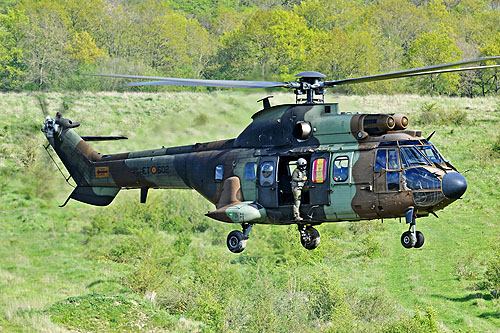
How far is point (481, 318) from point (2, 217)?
2641 centimetres

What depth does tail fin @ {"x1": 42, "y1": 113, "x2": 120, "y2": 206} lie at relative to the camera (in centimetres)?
2327

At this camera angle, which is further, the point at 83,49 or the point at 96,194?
the point at 83,49

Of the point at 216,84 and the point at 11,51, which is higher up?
the point at 11,51

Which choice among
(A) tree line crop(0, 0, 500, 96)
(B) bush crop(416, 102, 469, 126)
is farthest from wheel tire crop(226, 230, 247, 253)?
(B) bush crop(416, 102, 469, 126)

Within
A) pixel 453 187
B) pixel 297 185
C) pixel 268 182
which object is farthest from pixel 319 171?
pixel 453 187

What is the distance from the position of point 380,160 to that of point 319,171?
1.46 meters

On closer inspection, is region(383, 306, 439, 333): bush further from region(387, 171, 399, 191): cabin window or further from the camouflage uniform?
region(387, 171, 399, 191): cabin window

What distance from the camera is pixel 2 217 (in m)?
43.7

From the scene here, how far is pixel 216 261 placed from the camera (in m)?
38.9

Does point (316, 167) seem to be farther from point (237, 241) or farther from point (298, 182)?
point (237, 241)

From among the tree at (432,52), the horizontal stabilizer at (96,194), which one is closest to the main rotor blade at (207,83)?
the horizontal stabilizer at (96,194)

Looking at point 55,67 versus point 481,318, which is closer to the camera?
point 481,318

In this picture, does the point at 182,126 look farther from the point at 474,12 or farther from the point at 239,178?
the point at 474,12

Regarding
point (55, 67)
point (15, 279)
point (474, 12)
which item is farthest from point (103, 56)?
point (474, 12)
